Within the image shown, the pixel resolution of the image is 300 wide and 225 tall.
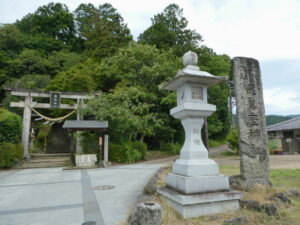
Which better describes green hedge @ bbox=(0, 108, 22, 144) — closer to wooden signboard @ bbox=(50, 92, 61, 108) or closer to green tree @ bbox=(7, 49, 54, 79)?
wooden signboard @ bbox=(50, 92, 61, 108)

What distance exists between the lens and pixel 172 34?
794 inches

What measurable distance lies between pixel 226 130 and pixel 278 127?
875 centimetres

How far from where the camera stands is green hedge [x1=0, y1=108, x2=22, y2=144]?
11.2 m

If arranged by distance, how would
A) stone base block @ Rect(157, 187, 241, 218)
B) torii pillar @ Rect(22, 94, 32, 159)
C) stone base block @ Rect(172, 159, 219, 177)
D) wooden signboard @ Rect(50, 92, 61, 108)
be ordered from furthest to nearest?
wooden signboard @ Rect(50, 92, 61, 108)
torii pillar @ Rect(22, 94, 32, 159)
stone base block @ Rect(172, 159, 219, 177)
stone base block @ Rect(157, 187, 241, 218)

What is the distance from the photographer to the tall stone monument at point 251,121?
16.6 ft

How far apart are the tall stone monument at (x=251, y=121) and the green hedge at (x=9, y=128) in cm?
1239

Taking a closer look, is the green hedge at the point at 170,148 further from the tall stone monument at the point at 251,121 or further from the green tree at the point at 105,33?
the tall stone monument at the point at 251,121

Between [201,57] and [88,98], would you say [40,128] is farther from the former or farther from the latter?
[201,57]

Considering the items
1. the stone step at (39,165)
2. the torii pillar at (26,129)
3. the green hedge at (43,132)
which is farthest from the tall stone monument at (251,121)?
the green hedge at (43,132)

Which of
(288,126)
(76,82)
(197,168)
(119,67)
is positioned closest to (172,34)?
(119,67)

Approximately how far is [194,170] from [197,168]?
0.08m

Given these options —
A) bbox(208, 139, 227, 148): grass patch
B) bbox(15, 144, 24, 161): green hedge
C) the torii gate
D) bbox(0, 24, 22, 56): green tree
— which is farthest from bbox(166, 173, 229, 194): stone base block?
bbox(0, 24, 22, 56): green tree

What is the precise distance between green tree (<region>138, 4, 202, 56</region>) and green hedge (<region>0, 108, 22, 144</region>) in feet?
47.3

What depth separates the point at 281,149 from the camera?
71.2ft
